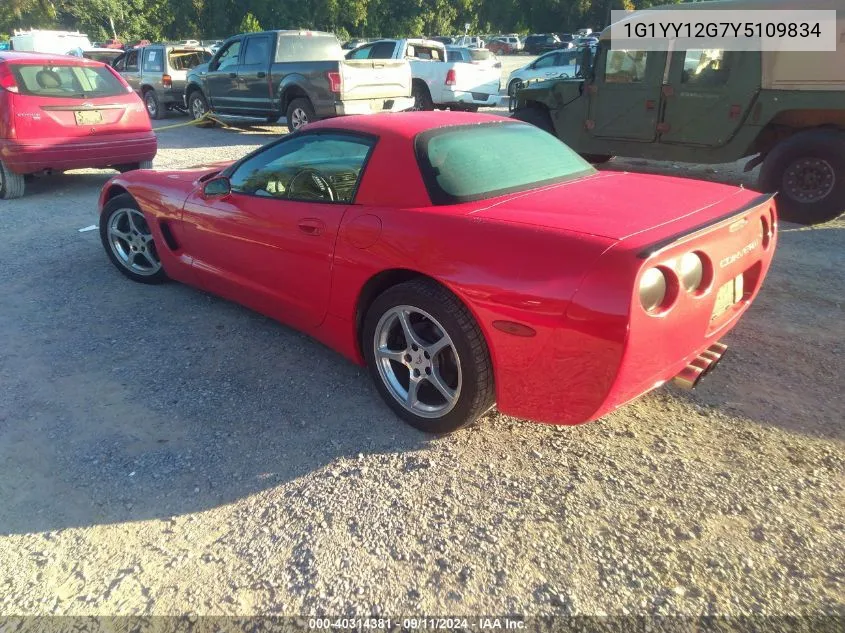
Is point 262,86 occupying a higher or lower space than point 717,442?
higher

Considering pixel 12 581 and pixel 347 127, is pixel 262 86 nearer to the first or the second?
pixel 347 127

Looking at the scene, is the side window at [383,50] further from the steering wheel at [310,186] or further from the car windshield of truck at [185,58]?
the steering wheel at [310,186]

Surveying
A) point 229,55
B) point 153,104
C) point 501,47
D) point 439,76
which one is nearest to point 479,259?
point 229,55

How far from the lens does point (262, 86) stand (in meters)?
11.8

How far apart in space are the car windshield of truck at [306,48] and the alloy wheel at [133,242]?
7.92 meters

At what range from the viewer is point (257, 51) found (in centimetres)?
1198

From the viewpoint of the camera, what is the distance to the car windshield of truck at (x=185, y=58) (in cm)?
1460

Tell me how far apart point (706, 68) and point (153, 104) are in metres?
13.3

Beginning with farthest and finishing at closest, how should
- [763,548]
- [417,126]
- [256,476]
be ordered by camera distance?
[417,126] → [256,476] → [763,548]

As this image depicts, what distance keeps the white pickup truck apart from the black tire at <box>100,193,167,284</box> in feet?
35.4

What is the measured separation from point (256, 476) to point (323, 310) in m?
0.95

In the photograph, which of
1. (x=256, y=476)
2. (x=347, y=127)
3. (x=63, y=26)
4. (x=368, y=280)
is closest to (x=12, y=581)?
(x=256, y=476)

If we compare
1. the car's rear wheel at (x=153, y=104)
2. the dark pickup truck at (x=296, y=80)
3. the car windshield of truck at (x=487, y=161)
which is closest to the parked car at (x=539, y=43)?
the car's rear wheel at (x=153, y=104)

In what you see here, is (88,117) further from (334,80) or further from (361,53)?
(361,53)
